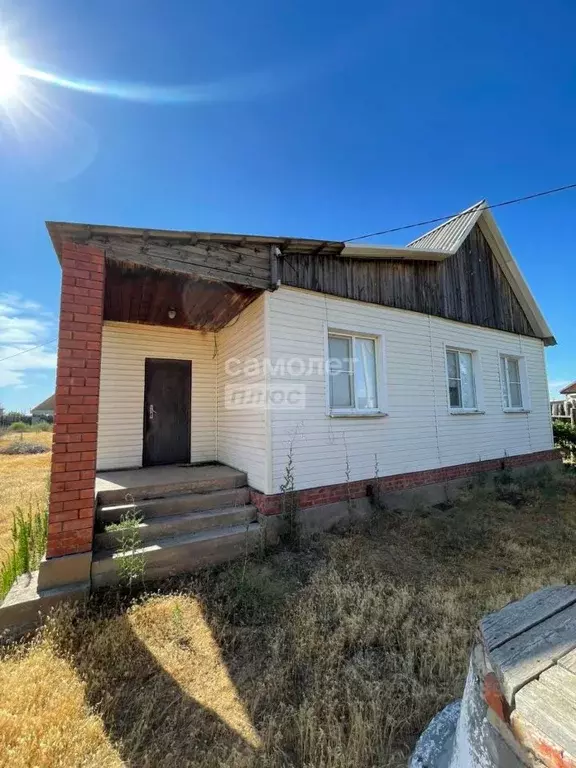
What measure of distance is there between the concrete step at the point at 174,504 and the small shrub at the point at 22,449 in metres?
16.1

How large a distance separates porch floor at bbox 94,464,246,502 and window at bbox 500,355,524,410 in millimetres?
7236

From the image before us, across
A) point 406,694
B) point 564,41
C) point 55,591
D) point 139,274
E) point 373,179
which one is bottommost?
point 406,694

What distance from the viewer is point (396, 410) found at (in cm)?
632

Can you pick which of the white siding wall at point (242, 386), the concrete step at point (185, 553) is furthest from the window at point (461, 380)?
the concrete step at point (185, 553)

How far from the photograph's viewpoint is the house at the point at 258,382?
3736mm

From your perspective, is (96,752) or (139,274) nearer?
(96,752)

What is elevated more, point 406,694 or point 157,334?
point 157,334

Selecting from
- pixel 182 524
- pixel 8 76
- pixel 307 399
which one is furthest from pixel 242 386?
pixel 8 76

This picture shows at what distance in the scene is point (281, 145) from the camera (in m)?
6.87

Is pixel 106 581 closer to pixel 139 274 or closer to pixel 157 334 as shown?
pixel 139 274

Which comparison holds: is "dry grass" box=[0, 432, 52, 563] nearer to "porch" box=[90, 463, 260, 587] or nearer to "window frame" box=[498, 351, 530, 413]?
"porch" box=[90, 463, 260, 587]

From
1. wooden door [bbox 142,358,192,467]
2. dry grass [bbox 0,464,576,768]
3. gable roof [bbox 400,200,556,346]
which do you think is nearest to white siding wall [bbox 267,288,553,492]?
gable roof [bbox 400,200,556,346]

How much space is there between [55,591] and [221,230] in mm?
4498

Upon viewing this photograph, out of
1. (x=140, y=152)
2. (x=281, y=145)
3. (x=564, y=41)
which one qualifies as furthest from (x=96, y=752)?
(x=564, y=41)
